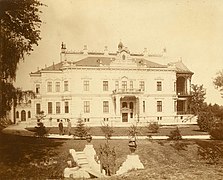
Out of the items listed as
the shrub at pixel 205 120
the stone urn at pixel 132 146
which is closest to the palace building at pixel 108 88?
the shrub at pixel 205 120

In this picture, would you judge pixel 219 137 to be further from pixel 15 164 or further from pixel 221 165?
pixel 15 164

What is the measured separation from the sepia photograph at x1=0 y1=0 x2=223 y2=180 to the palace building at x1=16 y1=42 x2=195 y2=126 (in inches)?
0.5

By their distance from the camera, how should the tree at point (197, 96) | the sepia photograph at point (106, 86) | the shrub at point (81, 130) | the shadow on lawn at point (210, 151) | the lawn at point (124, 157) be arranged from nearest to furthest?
1. the lawn at point (124, 157)
2. the sepia photograph at point (106, 86)
3. the shrub at point (81, 130)
4. the shadow on lawn at point (210, 151)
5. the tree at point (197, 96)

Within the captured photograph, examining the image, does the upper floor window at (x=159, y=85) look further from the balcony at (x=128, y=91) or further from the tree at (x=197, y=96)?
the tree at (x=197, y=96)

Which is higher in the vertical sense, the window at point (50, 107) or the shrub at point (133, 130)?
the window at point (50, 107)

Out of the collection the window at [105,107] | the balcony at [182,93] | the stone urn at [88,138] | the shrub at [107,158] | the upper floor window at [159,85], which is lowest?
the shrub at [107,158]

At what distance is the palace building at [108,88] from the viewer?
420 centimetres

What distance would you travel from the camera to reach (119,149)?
4160 millimetres

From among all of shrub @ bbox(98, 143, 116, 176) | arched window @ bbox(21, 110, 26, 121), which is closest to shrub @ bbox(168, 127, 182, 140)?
shrub @ bbox(98, 143, 116, 176)

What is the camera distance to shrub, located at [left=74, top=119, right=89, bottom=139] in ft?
13.7

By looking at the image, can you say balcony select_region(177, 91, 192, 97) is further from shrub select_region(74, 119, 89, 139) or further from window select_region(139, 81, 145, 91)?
shrub select_region(74, 119, 89, 139)

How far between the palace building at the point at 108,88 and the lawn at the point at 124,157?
0.99 ft

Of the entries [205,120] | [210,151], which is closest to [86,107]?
[205,120]

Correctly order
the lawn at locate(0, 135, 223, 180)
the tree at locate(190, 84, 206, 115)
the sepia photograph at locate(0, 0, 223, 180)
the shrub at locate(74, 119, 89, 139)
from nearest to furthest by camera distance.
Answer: the lawn at locate(0, 135, 223, 180), the sepia photograph at locate(0, 0, 223, 180), the shrub at locate(74, 119, 89, 139), the tree at locate(190, 84, 206, 115)
